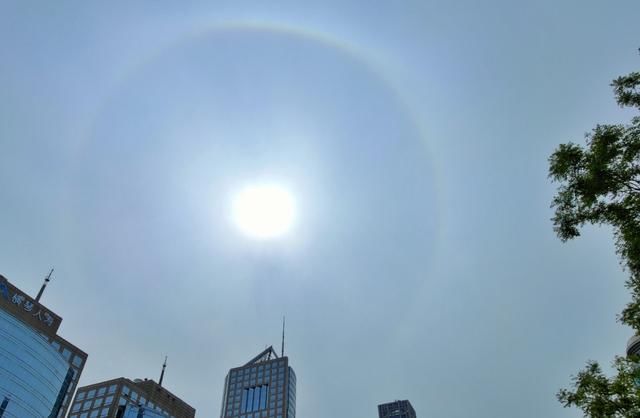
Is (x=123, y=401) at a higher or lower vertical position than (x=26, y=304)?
lower

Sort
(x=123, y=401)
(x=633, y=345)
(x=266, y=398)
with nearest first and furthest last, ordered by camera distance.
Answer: (x=633, y=345), (x=123, y=401), (x=266, y=398)

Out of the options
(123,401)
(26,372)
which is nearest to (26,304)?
(26,372)

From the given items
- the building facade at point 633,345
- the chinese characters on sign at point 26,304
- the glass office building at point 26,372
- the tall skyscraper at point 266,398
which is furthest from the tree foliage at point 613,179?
the tall skyscraper at point 266,398

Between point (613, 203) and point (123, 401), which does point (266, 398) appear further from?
point (613, 203)

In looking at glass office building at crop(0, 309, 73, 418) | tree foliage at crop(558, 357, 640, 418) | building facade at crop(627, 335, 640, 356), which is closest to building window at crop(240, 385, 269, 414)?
glass office building at crop(0, 309, 73, 418)

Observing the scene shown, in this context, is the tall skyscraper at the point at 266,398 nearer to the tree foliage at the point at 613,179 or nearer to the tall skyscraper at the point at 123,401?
the tall skyscraper at the point at 123,401

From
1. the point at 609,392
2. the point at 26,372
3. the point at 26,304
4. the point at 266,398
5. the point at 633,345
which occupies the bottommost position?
the point at 609,392
